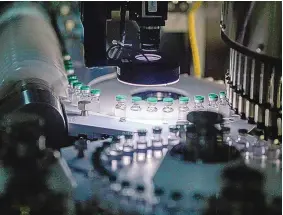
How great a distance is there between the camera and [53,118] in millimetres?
899

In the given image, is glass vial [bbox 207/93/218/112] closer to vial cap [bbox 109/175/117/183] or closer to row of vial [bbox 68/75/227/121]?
row of vial [bbox 68/75/227/121]

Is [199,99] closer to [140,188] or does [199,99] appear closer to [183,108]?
[183,108]

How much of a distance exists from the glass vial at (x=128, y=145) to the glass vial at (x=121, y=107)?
79 millimetres

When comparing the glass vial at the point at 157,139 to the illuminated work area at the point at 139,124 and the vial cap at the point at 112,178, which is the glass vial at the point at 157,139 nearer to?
Result: the illuminated work area at the point at 139,124

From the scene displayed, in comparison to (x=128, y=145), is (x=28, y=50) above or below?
above

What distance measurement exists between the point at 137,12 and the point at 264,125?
31 centimetres

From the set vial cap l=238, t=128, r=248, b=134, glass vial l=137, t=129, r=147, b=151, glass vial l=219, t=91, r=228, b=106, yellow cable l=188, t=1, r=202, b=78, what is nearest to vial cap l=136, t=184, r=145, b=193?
glass vial l=137, t=129, r=147, b=151

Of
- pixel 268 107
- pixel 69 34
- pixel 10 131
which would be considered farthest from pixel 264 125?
pixel 69 34

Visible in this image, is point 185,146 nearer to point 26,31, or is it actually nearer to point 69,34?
point 26,31

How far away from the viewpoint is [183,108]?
108cm

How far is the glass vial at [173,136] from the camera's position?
945 mm

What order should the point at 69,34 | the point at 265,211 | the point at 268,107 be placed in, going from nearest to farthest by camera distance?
the point at 265,211, the point at 268,107, the point at 69,34

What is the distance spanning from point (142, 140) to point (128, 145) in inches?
1.0

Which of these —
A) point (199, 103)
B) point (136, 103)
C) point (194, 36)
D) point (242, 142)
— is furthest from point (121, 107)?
point (194, 36)
